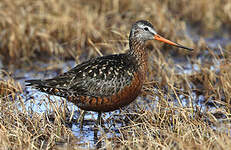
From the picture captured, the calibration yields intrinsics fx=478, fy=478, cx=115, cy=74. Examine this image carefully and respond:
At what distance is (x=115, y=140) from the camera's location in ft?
18.3

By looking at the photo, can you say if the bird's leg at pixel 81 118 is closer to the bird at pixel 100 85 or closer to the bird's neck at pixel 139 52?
the bird at pixel 100 85

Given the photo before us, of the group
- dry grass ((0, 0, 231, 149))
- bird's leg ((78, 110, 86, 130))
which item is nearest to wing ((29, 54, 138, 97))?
dry grass ((0, 0, 231, 149))

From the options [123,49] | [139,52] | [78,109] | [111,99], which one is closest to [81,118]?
[78,109]

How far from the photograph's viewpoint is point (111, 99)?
5.84 meters

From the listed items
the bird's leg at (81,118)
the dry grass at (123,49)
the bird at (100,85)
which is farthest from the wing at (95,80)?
the bird's leg at (81,118)

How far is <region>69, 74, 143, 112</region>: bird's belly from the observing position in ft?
19.1

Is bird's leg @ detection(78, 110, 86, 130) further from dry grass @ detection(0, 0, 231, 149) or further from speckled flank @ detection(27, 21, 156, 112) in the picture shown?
speckled flank @ detection(27, 21, 156, 112)

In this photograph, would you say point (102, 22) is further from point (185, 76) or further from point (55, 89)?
point (55, 89)

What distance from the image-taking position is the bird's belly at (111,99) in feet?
19.1

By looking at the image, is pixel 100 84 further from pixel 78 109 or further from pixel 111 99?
pixel 78 109

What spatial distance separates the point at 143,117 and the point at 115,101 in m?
0.40

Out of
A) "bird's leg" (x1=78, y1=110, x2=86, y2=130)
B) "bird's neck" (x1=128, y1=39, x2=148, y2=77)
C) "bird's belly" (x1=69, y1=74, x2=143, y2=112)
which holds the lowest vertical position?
"bird's leg" (x1=78, y1=110, x2=86, y2=130)

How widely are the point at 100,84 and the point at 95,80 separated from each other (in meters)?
0.08

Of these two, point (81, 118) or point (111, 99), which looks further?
point (81, 118)
